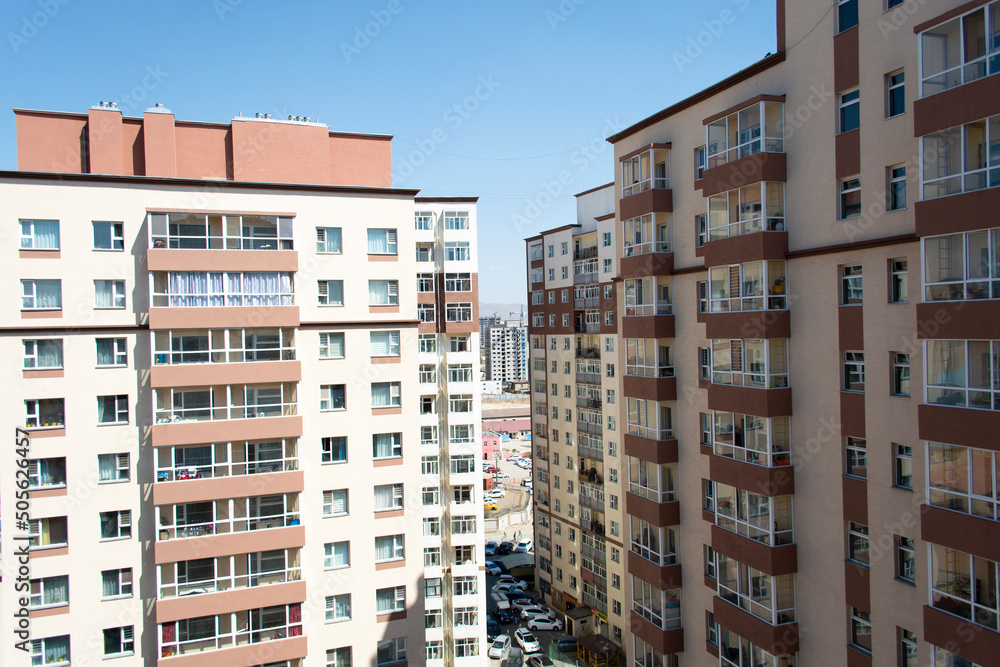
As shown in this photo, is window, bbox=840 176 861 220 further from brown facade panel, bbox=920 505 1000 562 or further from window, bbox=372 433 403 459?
window, bbox=372 433 403 459

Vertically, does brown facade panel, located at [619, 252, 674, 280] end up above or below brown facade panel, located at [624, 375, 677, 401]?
above

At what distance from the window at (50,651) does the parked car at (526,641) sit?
31.2m

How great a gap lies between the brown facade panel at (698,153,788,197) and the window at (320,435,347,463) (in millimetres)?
14640

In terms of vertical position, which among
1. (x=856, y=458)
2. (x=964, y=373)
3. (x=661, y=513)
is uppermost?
(x=964, y=373)

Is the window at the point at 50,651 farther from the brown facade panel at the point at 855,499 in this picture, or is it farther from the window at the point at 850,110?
the window at the point at 850,110

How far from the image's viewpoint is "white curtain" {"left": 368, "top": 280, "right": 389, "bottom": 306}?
2250 cm

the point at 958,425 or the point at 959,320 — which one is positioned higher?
the point at 959,320

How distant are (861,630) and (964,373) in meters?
7.12

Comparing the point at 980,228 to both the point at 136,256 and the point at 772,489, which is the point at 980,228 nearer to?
the point at 772,489

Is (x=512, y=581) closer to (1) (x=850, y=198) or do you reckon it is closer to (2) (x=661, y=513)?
(2) (x=661, y=513)

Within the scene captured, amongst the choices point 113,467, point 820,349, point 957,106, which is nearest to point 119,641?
point 113,467

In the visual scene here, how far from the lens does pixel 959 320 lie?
11.9 m

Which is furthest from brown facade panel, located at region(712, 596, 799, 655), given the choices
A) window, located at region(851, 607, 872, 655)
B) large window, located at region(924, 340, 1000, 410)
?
large window, located at region(924, 340, 1000, 410)

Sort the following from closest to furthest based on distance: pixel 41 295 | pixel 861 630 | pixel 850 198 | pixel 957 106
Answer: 1. pixel 957 106
2. pixel 861 630
3. pixel 850 198
4. pixel 41 295
